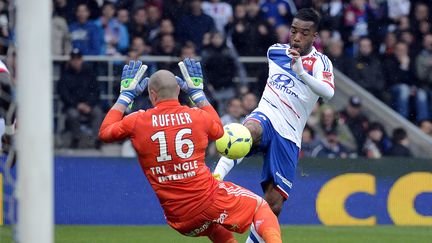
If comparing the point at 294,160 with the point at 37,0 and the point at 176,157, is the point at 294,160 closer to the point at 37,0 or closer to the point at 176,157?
the point at 176,157

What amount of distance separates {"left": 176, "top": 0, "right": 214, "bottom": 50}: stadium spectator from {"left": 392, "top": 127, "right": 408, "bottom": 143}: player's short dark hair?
316 centimetres

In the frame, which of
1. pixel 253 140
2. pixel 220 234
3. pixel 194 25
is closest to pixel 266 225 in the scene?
pixel 220 234

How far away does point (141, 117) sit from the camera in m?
7.25

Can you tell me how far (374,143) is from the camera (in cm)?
1489

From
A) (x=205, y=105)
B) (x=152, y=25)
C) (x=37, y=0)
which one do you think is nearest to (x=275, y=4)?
(x=152, y=25)

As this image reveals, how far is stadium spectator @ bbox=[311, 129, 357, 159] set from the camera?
1438 cm

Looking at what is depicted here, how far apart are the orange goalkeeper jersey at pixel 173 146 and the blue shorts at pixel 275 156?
4.77ft

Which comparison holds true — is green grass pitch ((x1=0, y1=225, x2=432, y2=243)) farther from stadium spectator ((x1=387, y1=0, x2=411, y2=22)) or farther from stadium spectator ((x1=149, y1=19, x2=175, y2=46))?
stadium spectator ((x1=387, y1=0, x2=411, y2=22))

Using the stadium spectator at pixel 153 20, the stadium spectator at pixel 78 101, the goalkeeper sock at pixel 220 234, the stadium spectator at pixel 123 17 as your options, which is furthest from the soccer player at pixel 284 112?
the stadium spectator at pixel 153 20

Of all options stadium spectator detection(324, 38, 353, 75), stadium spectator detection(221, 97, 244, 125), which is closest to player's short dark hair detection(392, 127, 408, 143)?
stadium spectator detection(324, 38, 353, 75)

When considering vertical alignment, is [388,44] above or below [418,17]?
below

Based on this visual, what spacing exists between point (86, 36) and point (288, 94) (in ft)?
22.3

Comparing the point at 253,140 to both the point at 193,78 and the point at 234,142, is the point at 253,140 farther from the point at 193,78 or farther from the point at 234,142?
the point at 193,78

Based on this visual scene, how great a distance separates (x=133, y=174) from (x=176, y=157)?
608cm
